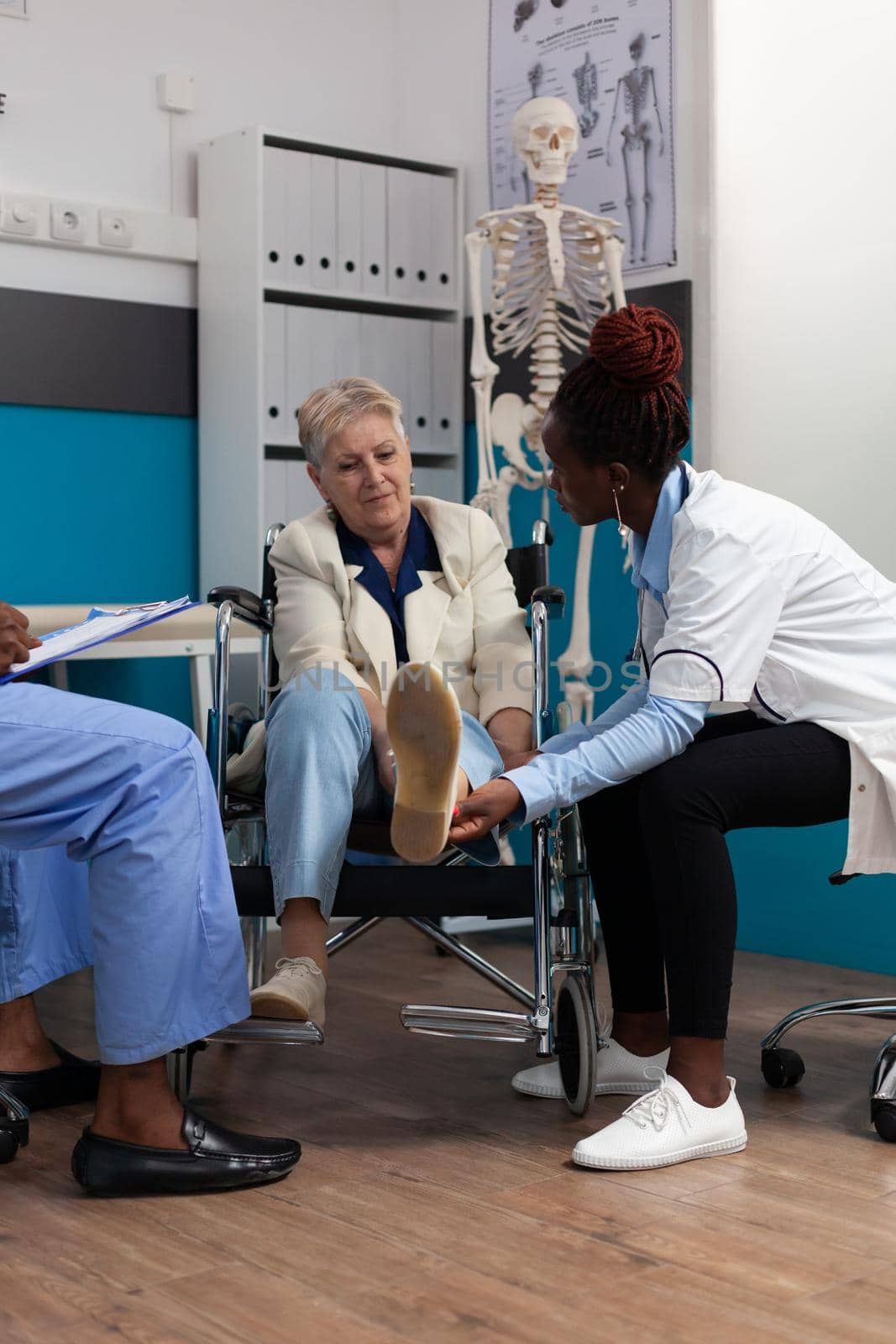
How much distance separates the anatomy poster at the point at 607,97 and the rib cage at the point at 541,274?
23 centimetres

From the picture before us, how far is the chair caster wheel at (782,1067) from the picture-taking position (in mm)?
2260

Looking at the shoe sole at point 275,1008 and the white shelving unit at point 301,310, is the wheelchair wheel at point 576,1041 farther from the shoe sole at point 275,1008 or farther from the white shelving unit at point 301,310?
the white shelving unit at point 301,310

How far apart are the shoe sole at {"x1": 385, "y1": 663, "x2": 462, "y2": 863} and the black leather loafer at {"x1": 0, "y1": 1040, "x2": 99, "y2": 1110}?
707 millimetres

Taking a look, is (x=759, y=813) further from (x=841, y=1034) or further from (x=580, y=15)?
(x=580, y=15)

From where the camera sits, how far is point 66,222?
353 cm

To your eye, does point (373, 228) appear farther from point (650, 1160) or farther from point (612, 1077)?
point (650, 1160)

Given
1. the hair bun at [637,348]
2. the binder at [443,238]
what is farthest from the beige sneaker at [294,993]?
the binder at [443,238]

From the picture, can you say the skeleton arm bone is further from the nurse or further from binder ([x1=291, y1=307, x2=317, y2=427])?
the nurse

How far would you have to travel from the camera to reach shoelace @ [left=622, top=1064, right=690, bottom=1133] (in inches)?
74.8

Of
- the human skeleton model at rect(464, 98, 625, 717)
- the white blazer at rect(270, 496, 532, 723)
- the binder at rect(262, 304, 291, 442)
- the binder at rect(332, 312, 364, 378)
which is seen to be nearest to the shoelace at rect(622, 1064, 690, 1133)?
the white blazer at rect(270, 496, 532, 723)

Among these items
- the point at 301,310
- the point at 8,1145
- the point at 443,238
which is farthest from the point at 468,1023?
the point at 443,238

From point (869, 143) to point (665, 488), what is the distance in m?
1.40

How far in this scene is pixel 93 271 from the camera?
362cm

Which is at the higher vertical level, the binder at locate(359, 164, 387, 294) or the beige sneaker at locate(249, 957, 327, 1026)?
the binder at locate(359, 164, 387, 294)
